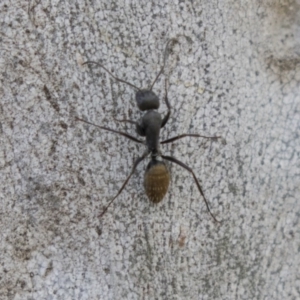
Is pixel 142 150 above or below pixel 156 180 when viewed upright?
above

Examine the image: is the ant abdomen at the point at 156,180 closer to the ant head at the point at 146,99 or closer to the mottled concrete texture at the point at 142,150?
the mottled concrete texture at the point at 142,150

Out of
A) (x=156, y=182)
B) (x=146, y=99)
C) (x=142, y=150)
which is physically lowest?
(x=156, y=182)

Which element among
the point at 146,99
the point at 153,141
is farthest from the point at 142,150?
the point at 146,99

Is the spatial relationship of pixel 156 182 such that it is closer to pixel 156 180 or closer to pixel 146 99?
pixel 156 180

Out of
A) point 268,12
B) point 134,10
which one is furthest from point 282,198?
point 134,10

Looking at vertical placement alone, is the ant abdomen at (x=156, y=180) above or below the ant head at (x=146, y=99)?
below

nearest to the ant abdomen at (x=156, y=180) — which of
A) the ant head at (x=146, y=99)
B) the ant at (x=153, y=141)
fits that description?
the ant at (x=153, y=141)

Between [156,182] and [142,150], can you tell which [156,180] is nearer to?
[156,182]
